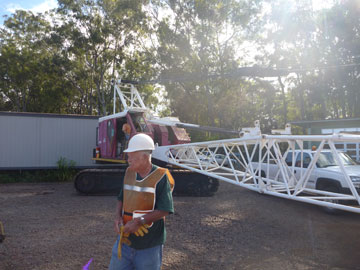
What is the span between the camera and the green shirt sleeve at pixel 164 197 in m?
2.52

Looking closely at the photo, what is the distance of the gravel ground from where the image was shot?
4.68 metres

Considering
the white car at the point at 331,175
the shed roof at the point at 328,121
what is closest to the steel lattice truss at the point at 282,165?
the white car at the point at 331,175

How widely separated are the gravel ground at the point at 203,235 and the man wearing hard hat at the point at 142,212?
84.9 inches

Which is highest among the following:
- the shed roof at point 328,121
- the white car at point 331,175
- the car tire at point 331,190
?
the shed roof at point 328,121

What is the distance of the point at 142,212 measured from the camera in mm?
2535

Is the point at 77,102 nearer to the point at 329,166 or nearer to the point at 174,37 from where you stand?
the point at 174,37

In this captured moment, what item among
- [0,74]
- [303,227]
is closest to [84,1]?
[0,74]

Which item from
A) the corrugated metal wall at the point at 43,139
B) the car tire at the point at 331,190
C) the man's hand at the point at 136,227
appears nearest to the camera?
the man's hand at the point at 136,227

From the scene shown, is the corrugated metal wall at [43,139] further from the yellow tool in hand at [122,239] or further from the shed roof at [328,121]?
the yellow tool in hand at [122,239]

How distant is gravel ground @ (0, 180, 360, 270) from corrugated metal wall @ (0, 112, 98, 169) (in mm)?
5694

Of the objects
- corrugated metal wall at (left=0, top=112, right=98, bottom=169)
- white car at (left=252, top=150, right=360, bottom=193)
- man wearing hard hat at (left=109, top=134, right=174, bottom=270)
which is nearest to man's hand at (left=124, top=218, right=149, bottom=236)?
man wearing hard hat at (left=109, top=134, right=174, bottom=270)

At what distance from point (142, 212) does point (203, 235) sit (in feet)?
12.6

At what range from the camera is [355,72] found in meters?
29.6

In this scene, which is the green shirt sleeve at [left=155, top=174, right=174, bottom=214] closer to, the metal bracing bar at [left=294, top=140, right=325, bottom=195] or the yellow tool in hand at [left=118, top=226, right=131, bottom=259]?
the yellow tool in hand at [left=118, top=226, right=131, bottom=259]
